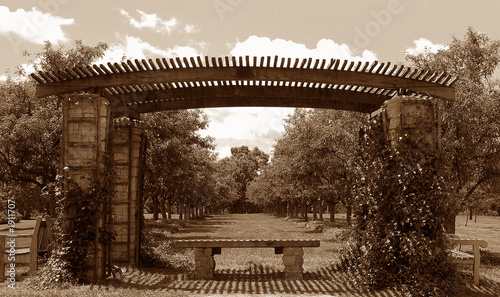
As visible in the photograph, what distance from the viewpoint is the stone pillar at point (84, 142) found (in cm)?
782

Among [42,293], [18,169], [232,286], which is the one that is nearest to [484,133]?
[232,286]

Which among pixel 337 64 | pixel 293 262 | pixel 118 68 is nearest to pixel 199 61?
pixel 118 68

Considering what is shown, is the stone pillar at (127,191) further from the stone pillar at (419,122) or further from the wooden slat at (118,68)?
the stone pillar at (419,122)

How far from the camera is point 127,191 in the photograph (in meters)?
10.3

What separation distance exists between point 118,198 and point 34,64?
6844 mm

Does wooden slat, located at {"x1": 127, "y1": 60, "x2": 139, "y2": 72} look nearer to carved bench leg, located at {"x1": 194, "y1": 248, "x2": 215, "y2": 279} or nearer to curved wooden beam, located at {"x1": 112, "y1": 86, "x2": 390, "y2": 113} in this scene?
curved wooden beam, located at {"x1": 112, "y1": 86, "x2": 390, "y2": 113}

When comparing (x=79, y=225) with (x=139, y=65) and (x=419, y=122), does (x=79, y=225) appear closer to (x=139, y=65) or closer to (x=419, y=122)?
(x=139, y=65)

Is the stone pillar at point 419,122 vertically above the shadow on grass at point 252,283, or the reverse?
the stone pillar at point 419,122

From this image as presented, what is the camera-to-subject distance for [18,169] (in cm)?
1497

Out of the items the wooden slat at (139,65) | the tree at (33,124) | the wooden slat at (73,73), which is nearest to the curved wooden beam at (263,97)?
the wooden slat at (73,73)

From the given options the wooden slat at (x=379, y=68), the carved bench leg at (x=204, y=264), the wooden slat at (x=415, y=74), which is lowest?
the carved bench leg at (x=204, y=264)

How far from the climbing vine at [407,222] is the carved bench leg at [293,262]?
4.49 feet

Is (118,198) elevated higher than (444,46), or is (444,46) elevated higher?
(444,46)

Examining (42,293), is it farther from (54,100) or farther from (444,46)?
(444,46)
